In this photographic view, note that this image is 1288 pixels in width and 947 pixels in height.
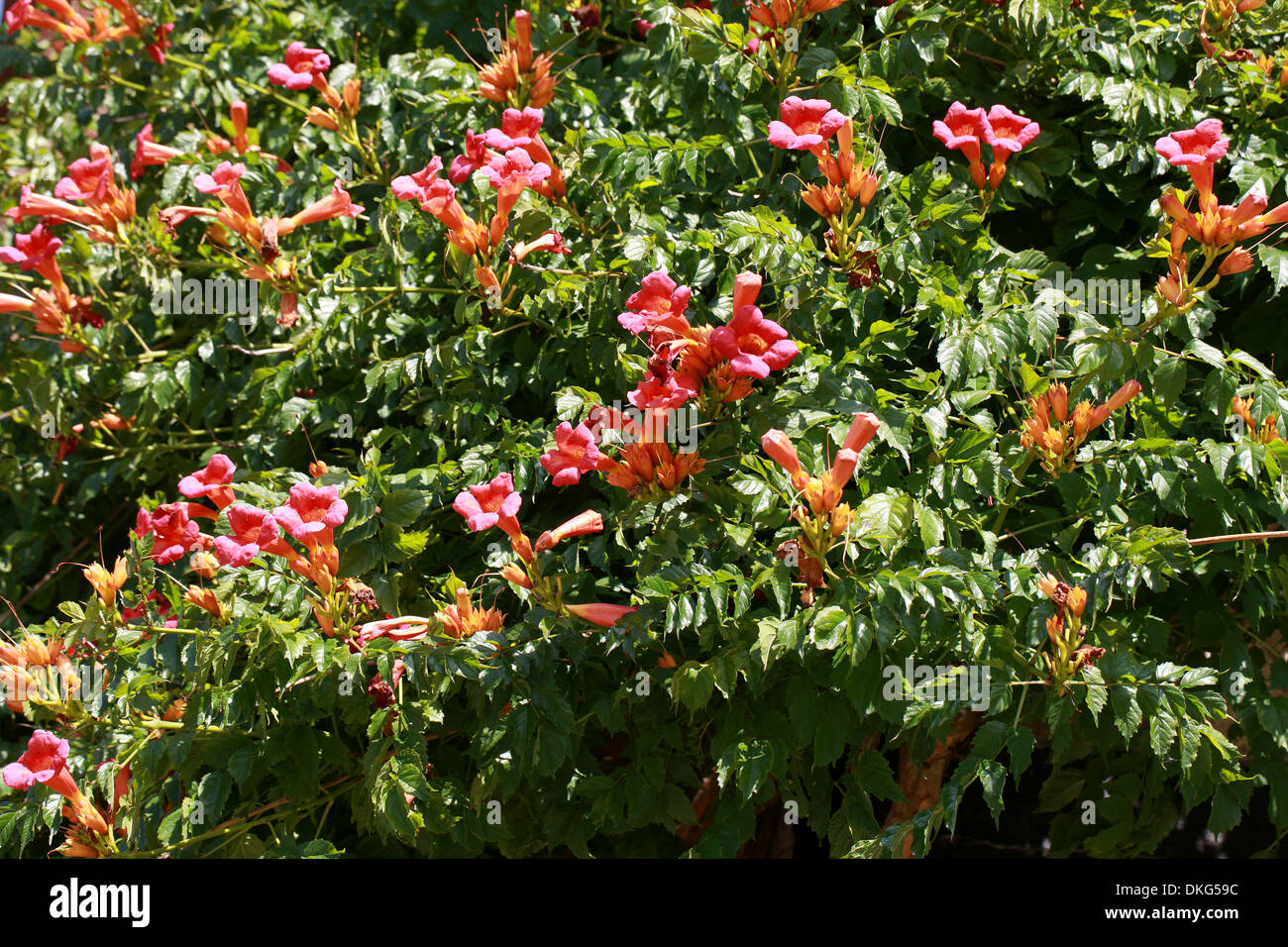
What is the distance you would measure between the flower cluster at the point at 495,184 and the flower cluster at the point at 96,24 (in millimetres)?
1920

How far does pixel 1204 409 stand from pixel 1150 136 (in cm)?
90

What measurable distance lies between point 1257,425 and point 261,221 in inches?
110

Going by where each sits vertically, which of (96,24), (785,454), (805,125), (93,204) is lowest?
(785,454)

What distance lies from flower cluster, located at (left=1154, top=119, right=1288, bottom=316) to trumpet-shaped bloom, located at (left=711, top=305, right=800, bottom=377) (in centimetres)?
89

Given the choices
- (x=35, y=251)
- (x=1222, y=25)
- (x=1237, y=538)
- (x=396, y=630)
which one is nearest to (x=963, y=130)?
(x=1222, y=25)

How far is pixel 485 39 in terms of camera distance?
4.33 metres

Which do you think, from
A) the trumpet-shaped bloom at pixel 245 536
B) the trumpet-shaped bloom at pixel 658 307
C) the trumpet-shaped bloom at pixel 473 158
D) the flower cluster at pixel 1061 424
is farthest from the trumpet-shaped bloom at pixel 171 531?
the flower cluster at pixel 1061 424

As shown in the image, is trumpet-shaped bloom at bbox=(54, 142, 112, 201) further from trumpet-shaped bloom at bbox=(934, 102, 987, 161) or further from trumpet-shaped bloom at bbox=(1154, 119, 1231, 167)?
trumpet-shaped bloom at bbox=(1154, 119, 1231, 167)

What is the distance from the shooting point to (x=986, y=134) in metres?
3.03

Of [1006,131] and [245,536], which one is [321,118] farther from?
[1006,131]

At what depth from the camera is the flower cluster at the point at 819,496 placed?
243 cm

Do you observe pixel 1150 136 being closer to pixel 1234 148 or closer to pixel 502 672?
pixel 1234 148

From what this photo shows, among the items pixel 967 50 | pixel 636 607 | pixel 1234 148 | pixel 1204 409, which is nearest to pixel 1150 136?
pixel 1234 148

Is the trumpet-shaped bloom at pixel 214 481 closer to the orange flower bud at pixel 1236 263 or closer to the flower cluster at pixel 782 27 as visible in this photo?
the flower cluster at pixel 782 27
